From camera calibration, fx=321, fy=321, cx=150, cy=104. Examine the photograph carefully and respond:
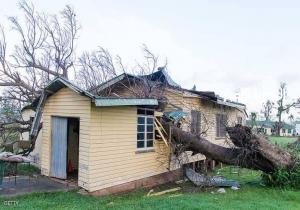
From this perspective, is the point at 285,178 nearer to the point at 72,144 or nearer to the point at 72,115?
the point at 72,115

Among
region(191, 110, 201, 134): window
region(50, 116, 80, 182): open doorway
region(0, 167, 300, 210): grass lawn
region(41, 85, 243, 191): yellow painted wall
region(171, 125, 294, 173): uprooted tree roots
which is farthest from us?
region(191, 110, 201, 134): window

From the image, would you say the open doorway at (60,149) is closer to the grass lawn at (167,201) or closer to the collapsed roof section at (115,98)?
the collapsed roof section at (115,98)

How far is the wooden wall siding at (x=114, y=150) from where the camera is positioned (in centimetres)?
1047

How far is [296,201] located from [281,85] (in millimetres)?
55742

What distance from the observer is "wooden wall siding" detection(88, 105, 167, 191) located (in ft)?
34.3

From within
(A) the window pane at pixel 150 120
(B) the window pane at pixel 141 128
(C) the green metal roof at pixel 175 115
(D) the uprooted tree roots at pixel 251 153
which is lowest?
(D) the uprooted tree roots at pixel 251 153

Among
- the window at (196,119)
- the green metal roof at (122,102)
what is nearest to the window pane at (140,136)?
the green metal roof at (122,102)

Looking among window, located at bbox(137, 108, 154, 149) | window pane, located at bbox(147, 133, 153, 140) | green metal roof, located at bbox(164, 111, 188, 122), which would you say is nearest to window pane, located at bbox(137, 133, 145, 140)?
window, located at bbox(137, 108, 154, 149)

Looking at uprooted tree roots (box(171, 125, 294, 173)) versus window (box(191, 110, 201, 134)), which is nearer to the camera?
uprooted tree roots (box(171, 125, 294, 173))

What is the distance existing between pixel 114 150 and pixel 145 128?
85.8 inches

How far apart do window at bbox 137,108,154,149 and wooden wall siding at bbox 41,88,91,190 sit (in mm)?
2631

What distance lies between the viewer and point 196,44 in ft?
75.2

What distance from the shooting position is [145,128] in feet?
42.6

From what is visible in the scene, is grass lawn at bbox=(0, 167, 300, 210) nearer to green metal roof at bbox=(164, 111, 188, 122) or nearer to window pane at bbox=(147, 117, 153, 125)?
window pane at bbox=(147, 117, 153, 125)
